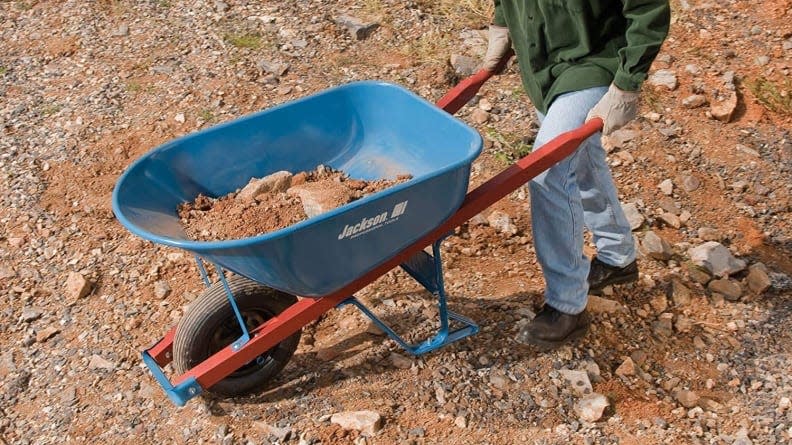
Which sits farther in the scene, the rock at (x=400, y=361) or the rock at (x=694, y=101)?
the rock at (x=694, y=101)

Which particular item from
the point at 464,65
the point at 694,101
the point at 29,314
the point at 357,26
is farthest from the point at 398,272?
the point at 357,26

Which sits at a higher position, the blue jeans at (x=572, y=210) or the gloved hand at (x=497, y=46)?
the gloved hand at (x=497, y=46)

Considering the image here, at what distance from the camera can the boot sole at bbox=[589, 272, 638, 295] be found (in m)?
3.71

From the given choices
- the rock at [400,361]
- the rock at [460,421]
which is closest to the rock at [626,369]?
the rock at [460,421]

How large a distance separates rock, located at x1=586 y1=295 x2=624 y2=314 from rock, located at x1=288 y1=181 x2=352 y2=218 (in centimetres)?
137

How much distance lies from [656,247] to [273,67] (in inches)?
103

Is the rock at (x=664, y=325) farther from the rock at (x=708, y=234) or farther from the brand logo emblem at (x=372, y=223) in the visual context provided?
the brand logo emblem at (x=372, y=223)

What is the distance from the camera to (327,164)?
10.6ft

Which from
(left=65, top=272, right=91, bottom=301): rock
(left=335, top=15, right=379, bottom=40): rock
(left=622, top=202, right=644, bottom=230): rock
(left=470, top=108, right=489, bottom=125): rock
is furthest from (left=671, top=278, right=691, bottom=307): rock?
(left=335, top=15, right=379, bottom=40): rock

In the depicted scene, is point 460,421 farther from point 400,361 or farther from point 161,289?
point 161,289

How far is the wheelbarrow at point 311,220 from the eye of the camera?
2537 millimetres

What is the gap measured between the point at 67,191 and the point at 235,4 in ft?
7.18

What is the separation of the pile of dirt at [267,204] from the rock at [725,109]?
8.60 feet

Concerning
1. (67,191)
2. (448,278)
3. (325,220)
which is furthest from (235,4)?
(325,220)
